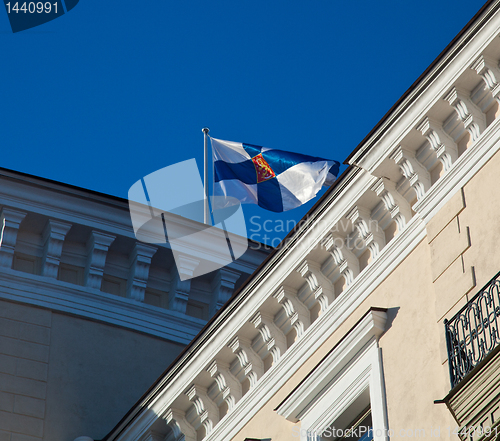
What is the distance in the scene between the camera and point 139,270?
1808cm

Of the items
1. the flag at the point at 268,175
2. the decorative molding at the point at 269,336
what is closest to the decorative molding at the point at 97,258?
the flag at the point at 268,175

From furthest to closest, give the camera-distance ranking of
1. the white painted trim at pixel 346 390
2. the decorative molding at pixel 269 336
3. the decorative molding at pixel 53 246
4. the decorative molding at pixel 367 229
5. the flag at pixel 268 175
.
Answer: the decorative molding at pixel 53 246
the flag at pixel 268 175
the decorative molding at pixel 269 336
the decorative molding at pixel 367 229
the white painted trim at pixel 346 390

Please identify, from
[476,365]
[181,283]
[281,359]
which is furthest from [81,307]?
[476,365]

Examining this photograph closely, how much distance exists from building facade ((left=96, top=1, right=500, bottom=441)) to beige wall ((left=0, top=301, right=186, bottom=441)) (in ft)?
11.4

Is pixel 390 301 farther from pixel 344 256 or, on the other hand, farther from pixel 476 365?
pixel 476 365

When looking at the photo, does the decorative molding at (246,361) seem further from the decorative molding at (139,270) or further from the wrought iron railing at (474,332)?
the decorative molding at (139,270)

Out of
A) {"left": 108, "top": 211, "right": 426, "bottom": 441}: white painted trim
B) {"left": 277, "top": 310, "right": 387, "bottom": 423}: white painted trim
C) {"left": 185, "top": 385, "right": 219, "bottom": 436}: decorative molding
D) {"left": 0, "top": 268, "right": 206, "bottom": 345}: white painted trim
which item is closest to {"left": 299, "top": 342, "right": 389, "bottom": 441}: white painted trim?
{"left": 277, "top": 310, "right": 387, "bottom": 423}: white painted trim

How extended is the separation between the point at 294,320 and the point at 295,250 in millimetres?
879

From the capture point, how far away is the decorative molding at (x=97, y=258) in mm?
17766

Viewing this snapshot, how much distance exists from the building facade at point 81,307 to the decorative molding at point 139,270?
0.02 m

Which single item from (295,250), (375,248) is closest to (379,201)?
(375,248)

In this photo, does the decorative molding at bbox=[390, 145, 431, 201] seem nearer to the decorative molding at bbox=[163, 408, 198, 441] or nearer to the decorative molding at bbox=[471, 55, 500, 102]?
the decorative molding at bbox=[471, 55, 500, 102]

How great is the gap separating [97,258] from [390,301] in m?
7.92

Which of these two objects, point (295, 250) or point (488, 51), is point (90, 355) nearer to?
point (295, 250)
